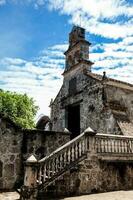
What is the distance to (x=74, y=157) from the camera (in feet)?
36.7

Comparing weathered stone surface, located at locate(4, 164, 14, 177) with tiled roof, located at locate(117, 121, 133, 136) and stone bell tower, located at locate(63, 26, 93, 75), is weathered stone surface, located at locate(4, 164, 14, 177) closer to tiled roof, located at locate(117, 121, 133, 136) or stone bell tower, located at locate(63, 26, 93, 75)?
tiled roof, located at locate(117, 121, 133, 136)

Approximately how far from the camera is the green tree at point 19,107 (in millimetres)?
35875

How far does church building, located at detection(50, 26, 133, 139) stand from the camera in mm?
20062

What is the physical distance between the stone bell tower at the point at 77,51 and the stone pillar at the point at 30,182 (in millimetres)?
14927

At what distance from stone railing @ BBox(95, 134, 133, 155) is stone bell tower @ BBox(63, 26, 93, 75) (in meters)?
11.8

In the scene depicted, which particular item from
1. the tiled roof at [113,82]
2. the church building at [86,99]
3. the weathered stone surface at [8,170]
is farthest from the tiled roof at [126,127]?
the weathered stone surface at [8,170]

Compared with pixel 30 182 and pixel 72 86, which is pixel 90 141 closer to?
pixel 30 182

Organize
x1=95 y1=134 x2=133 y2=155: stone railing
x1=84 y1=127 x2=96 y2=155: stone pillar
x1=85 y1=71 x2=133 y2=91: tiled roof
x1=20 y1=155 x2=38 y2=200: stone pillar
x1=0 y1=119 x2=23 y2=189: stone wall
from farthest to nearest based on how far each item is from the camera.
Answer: x1=85 y1=71 x2=133 y2=91: tiled roof, x1=95 y1=134 x2=133 y2=155: stone railing, x1=0 y1=119 x2=23 y2=189: stone wall, x1=84 y1=127 x2=96 y2=155: stone pillar, x1=20 y1=155 x2=38 y2=200: stone pillar

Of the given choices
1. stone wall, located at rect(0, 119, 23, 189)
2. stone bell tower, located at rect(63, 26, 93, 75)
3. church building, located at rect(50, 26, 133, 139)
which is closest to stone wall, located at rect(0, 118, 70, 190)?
stone wall, located at rect(0, 119, 23, 189)

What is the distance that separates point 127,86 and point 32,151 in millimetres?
12127

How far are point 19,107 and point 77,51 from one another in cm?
1591

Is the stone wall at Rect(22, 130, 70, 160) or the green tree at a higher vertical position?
the green tree

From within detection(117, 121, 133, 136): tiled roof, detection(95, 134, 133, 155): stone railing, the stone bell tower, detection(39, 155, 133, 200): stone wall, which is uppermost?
the stone bell tower

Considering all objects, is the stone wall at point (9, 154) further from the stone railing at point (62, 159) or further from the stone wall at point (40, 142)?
the stone railing at point (62, 159)
